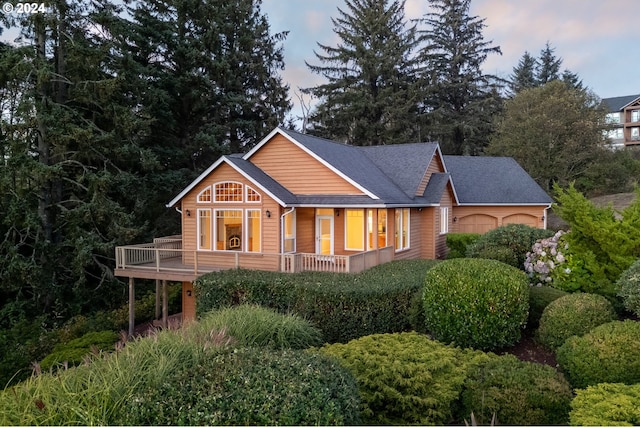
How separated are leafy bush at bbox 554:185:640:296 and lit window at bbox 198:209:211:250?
35.9 feet

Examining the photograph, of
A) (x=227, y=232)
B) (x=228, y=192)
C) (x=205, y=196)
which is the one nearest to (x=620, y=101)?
(x=228, y=192)

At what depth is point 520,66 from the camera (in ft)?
164

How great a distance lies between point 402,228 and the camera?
Answer: 15.9 metres

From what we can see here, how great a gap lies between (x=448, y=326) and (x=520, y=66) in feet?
171

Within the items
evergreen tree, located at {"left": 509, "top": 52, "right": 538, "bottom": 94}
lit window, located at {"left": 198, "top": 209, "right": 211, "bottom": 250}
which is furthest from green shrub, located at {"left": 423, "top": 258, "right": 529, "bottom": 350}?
evergreen tree, located at {"left": 509, "top": 52, "right": 538, "bottom": 94}

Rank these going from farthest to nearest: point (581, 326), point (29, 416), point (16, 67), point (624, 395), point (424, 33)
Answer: point (424, 33)
point (16, 67)
point (581, 326)
point (624, 395)
point (29, 416)

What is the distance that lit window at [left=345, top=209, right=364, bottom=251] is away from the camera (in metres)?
14.5

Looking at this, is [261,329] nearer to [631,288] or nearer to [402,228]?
[631,288]

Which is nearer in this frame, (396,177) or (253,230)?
(253,230)

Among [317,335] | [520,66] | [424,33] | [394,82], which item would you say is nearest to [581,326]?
[317,335]

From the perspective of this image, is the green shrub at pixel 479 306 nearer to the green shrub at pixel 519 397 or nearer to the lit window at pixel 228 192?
the green shrub at pixel 519 397

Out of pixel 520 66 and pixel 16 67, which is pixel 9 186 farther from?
pixel 520 66

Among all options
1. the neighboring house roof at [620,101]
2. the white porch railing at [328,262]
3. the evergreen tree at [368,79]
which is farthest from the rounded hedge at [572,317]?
the neighboring house roof at [620,101]

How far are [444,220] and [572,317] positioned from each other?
12139 millimetres
